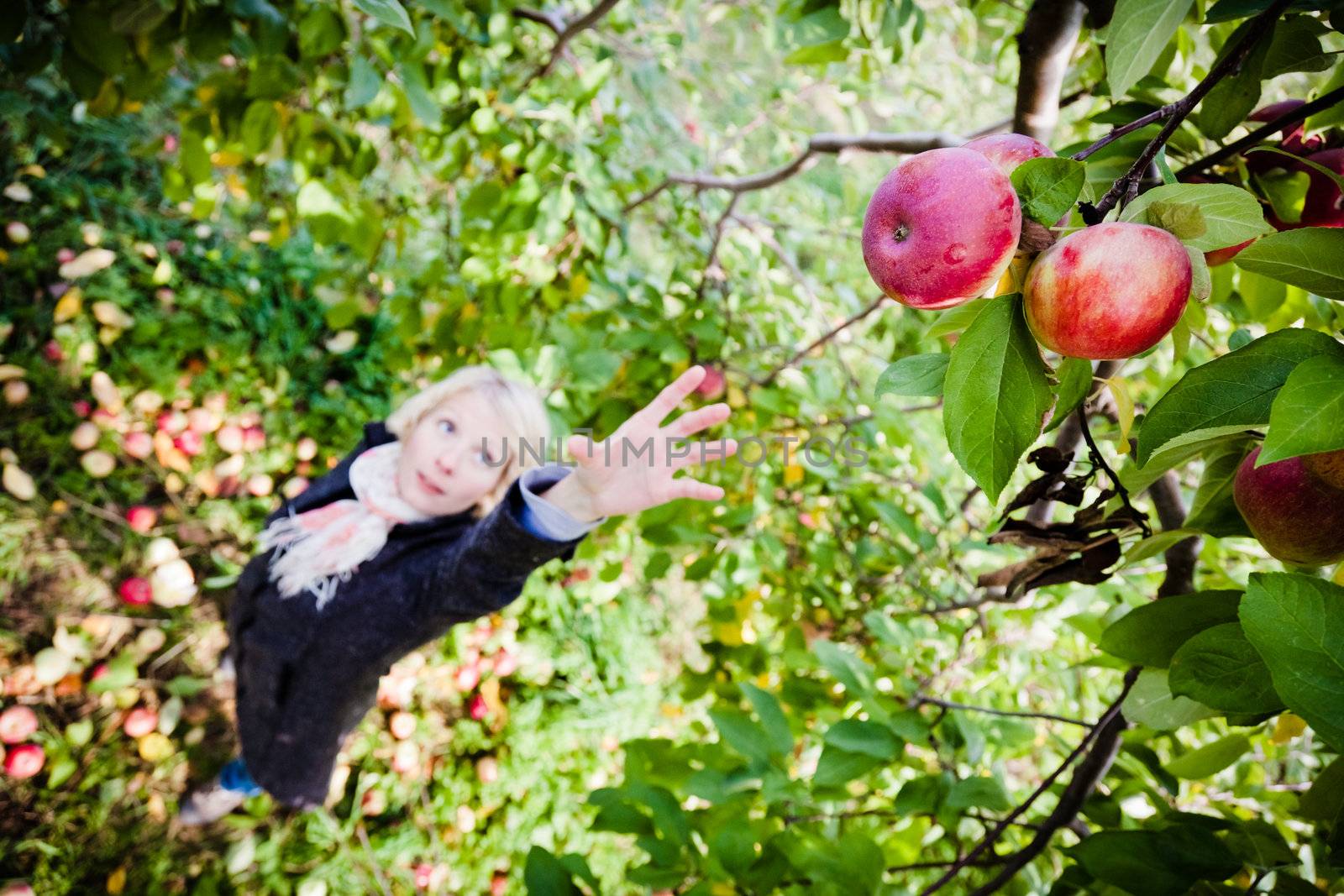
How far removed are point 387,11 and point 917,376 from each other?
0.43 meters

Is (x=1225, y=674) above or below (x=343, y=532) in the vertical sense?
above

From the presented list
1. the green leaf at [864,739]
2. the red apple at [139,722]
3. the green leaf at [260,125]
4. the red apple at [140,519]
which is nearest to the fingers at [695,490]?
the green leaf at [864,739]

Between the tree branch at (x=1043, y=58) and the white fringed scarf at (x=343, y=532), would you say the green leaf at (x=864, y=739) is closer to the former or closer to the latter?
the tree branch at (x=1043, y=58)

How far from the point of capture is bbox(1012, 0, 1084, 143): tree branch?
0.74m

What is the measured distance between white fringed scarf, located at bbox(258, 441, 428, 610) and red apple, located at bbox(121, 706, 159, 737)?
838 millimetres

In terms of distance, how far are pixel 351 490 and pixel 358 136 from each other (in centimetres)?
68

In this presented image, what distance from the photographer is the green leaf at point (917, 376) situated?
1.50ft

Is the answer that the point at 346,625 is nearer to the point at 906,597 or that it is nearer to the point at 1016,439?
the point at 906,597

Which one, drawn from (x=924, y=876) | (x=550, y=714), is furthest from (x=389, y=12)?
(x=550, y=714)

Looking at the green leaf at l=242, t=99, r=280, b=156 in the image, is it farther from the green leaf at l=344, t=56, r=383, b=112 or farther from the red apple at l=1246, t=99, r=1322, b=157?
the red apple at l=1246, t=99, r=1322, b=157

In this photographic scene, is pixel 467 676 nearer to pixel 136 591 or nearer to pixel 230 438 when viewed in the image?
pixel 136 591

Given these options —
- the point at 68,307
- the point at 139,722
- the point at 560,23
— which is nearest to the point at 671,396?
the point at 560,23

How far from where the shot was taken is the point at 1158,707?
583mm

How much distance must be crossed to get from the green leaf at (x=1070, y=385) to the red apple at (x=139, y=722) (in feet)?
7.35
